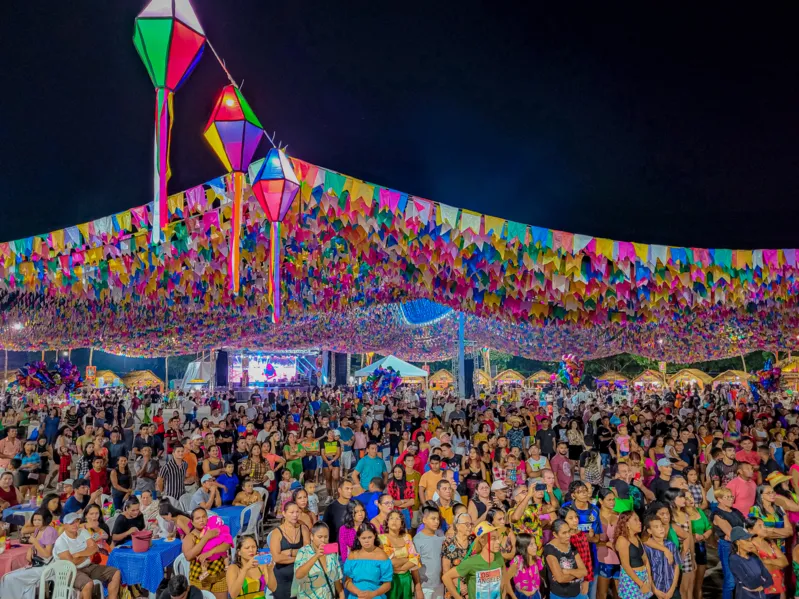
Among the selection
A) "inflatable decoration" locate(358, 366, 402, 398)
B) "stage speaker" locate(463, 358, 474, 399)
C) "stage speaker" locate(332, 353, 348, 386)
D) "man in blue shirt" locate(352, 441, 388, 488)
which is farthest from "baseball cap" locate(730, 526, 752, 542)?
"stage speaker" locate(332, 353, 348, 386)

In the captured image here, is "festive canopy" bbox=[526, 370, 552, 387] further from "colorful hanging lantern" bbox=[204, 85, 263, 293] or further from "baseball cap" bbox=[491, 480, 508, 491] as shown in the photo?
"colorful hanging lantern" bbox=[204, 85, 263, 293]

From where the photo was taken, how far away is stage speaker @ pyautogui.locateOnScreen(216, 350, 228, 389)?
130 ft

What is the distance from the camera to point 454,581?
4676 mm

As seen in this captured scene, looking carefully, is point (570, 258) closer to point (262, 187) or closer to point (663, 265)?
point (663, 265)

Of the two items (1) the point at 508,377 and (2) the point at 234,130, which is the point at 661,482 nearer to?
(2) the point at 234,130

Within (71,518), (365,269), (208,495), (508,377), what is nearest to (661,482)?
(208,495)

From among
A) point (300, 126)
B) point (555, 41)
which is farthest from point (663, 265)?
point (300, 126)

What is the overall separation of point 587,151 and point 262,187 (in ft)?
14.2

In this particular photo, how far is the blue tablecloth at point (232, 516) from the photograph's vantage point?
22.8ft

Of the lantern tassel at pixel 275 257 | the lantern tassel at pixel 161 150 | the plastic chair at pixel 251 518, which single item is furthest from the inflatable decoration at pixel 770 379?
the lantern tassel at pixel 161 150

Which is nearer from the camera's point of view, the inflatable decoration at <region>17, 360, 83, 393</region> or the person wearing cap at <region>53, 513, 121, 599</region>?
the person wearing cap at <region>53, 513, 121, 599</region>

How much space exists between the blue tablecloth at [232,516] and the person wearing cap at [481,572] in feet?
10.3

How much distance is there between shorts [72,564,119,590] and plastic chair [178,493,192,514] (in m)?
2.24

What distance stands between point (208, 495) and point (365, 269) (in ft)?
18.9
